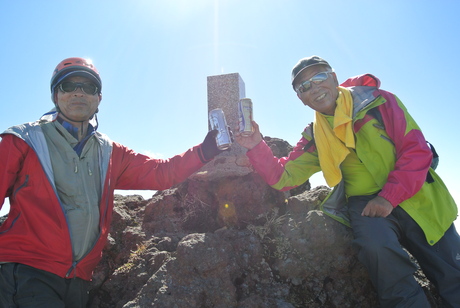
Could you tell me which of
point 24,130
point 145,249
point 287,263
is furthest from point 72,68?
point 287,263

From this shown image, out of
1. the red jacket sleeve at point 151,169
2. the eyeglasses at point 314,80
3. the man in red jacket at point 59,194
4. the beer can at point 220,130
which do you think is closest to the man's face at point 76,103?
the man in red jacket at point 59,194

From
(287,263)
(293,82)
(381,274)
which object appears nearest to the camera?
(381,274)

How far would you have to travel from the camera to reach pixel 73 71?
3387 millimetres

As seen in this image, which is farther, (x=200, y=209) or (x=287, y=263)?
(x=200, y=209)

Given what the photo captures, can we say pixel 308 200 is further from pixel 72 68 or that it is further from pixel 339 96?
pixel 72 68

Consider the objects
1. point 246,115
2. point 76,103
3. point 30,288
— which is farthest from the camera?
point 246,115

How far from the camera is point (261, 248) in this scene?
12.6 feet

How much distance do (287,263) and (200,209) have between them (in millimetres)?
1656

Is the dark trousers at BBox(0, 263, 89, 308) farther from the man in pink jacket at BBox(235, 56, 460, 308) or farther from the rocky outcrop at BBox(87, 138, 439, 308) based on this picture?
the man in pink jacket at BBox(235, 56, 460, 308)

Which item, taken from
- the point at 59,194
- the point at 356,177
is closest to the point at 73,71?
the point at 59,194

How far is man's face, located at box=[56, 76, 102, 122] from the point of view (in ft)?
11.0

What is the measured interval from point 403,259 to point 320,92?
182 cm

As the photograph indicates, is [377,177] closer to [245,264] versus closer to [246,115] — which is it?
[246,115]

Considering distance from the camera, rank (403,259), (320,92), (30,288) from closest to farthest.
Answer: (30,288), (403,259), (320,92)
